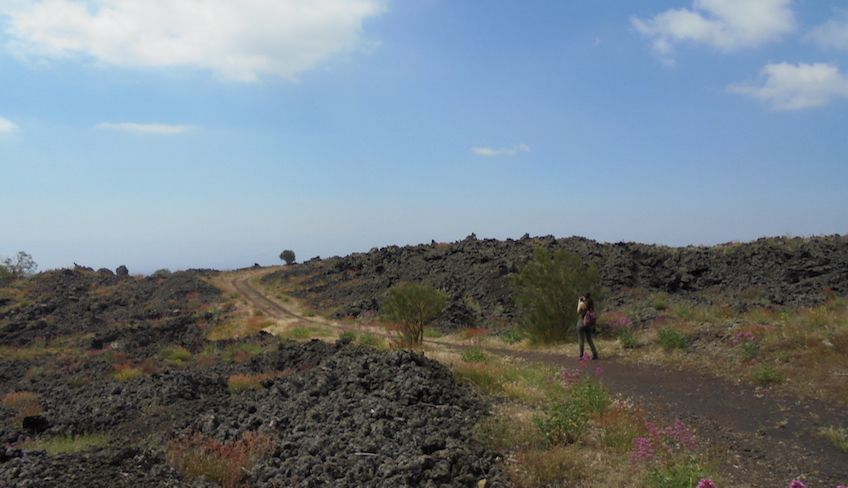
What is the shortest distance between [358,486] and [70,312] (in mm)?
42954

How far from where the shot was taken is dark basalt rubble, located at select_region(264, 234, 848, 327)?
2341cm

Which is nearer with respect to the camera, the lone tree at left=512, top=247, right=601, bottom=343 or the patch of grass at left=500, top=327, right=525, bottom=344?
the lone tree at left=512, top=247, right=601, bottom=343

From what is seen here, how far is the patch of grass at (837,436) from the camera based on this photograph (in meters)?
6.90

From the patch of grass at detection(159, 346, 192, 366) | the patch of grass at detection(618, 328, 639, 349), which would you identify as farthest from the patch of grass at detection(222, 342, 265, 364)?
the patch of grass at detection(618, 328, 639, 349)

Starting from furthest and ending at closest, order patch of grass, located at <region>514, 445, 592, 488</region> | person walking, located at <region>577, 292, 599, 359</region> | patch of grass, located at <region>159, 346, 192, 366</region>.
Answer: patch of grass, located at <region>159, 346, 192, 366</region> → person walking, located at <region>577, 292, 599, 359</region> → patch of grass, located at <region>514, 445, 592, 488</region>

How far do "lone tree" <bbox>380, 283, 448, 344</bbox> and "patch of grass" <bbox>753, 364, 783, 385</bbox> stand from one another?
10.1 meters

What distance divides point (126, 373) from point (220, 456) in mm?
12796

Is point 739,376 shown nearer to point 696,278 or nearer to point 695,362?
point 695,362

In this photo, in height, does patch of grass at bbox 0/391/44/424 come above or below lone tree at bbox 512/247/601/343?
below

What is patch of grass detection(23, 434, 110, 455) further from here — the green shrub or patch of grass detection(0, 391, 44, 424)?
the green shrub

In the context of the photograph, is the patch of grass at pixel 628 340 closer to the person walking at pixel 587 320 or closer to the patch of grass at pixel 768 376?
the person walking at pixel 587 320

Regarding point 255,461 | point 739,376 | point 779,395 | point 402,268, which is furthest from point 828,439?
point 402,268

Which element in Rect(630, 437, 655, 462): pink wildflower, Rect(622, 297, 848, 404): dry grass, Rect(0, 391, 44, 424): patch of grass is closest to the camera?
Rect(630, 437, 655, 462): pink wildflower

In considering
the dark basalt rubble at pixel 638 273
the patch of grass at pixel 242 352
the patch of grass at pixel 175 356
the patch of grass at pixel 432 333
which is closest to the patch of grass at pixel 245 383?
the patch of grass at pixel 242 352
